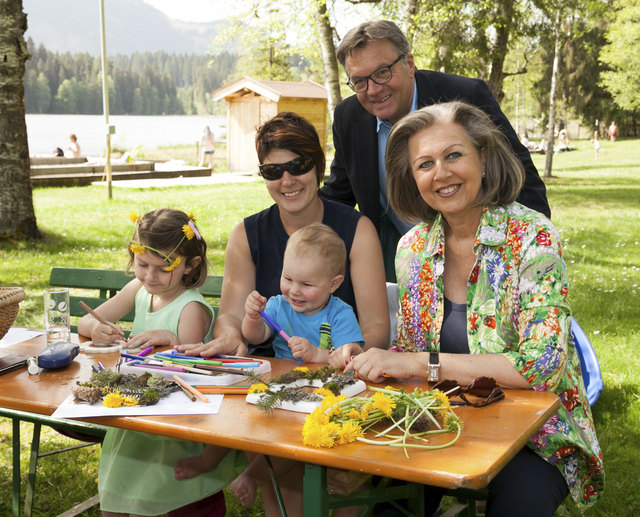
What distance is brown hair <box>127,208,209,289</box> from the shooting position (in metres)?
2.91

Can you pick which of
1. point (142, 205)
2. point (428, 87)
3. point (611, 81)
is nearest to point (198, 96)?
point (611, 81)

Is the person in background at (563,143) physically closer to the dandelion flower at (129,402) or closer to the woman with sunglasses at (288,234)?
the woman with sunglasses at (288,234)

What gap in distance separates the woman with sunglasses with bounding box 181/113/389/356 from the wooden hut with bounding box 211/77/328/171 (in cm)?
1994

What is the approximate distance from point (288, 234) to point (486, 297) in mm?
1034

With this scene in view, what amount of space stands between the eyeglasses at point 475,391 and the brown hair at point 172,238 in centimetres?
131

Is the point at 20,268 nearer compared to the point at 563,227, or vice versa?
the point at 20,268

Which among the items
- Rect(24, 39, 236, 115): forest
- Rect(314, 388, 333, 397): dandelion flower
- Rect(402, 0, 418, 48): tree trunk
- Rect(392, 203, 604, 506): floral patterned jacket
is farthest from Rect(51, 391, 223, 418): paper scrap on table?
Rect(24, 39, 236, 115): forest

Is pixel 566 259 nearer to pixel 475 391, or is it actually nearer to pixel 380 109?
pixel 380 109

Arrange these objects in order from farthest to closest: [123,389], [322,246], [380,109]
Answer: [380,109] → [322,246] → [123,389]

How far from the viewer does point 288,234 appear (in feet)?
10.3

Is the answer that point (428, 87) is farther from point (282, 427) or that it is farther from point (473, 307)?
point (282, 427)

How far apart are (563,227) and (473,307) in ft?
35.0

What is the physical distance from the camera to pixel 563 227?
40.8ft

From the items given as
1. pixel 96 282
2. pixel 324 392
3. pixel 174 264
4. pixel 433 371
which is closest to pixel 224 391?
pixel 324 392
